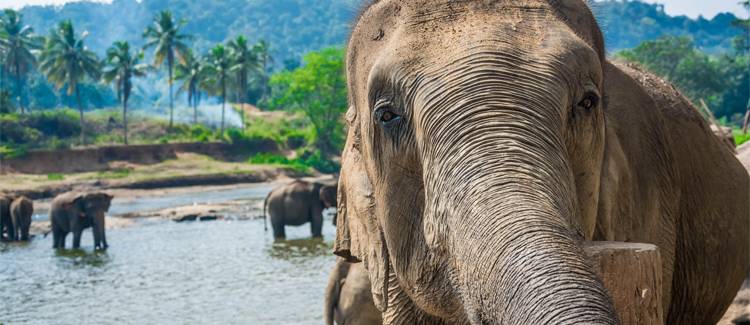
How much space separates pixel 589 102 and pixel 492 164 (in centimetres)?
51

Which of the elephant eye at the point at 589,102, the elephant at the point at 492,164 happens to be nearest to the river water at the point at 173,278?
the elephant at the point at 492,164

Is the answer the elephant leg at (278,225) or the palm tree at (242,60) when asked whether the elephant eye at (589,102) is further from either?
the palm tree at (242,60)

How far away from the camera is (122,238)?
30.7m

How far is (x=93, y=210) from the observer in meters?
27.9

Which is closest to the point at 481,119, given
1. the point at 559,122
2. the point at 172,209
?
the point at 559,122

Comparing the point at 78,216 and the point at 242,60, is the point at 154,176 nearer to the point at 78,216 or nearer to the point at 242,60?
the point at 78,216

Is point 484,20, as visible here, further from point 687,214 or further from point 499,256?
point 687,214

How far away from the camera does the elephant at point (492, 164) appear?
2270 millimetres

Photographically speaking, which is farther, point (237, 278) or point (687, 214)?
point (237, 278)

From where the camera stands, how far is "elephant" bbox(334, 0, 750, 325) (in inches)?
89.4

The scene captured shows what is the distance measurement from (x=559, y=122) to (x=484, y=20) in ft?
1.32

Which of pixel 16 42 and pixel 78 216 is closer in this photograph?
pixel 78 216

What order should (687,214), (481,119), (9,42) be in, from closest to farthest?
1. (481,119)
2. (687,214)
3. (9,42)

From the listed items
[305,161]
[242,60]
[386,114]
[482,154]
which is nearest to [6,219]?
[305,161]
